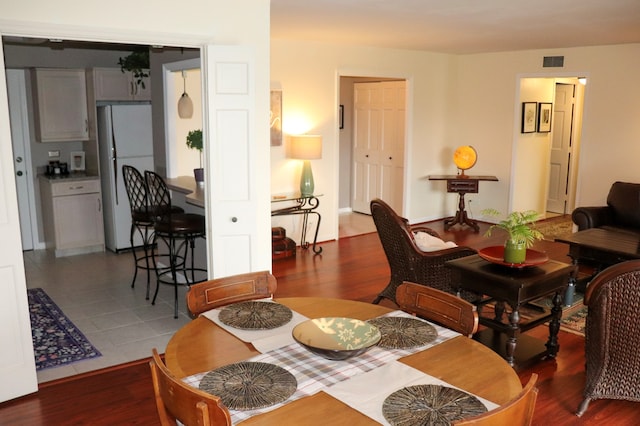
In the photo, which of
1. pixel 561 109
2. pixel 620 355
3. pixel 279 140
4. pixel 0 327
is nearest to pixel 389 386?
pixel 620 355

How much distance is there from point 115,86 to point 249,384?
5.53 m

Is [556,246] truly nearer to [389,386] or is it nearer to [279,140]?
[279,140]

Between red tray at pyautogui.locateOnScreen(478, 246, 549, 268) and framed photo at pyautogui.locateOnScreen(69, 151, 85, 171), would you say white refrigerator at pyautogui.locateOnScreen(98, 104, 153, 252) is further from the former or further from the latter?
red tray at pyautogui.locateOnScreen(478, 246, 549, 268)

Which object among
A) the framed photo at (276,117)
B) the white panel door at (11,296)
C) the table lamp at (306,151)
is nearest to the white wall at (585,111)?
the table lamp at (306,151)

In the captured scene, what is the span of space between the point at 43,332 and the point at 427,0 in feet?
12.3

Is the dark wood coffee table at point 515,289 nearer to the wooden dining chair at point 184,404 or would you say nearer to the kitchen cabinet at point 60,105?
the wooden dining chair at point 184,404

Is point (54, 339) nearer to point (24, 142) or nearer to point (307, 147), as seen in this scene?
point (24, 142)

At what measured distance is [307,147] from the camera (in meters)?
6.70

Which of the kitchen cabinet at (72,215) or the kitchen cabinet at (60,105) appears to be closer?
the kitchen cabinet at (60,105)

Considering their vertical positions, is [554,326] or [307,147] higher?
[307,147]

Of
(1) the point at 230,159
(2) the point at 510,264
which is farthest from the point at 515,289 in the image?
(1) the point at 230,159

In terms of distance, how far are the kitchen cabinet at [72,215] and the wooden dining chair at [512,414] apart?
5.99 m

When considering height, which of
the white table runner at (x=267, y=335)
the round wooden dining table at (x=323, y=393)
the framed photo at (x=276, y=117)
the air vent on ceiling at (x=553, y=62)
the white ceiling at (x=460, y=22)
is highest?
the white ceiling at (x=460, y=22)

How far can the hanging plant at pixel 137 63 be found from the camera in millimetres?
A: 6568
